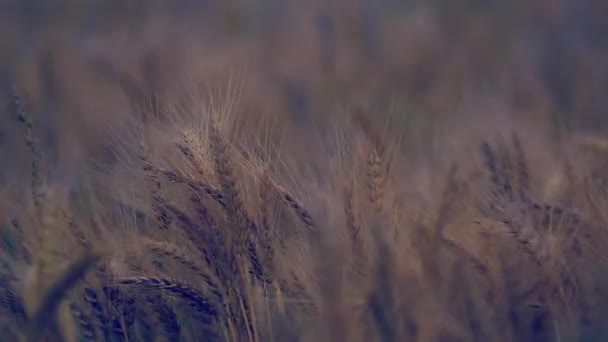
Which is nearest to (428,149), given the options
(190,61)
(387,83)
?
(387,83)

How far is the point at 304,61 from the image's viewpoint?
3111mm

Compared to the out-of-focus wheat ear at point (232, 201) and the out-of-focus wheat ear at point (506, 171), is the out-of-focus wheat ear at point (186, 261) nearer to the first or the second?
the out-of-focus wheat ear at point (232, 201)

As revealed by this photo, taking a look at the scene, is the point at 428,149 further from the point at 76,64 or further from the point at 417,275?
the point at 76,64

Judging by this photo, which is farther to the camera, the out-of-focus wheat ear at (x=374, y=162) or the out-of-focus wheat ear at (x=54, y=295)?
the out-of-focus wheat ear at (x=374, y=162)

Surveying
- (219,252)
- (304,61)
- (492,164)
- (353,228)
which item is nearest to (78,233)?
(219,252)

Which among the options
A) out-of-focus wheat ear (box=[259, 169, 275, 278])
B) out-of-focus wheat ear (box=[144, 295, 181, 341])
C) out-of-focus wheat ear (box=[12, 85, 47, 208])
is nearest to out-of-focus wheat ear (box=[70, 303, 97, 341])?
out-of-focus wheat ear (box=[144, 295, 181, 341])

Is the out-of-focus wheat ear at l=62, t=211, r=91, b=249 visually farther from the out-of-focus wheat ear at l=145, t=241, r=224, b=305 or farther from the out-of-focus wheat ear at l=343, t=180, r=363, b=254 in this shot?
the out-of-focus wheat ear at l=343, t=180, r=363, b=254

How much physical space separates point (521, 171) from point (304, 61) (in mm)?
1882

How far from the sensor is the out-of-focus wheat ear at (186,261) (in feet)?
3.80

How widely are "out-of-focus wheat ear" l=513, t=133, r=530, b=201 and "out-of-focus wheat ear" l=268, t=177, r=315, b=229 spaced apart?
1.33ft

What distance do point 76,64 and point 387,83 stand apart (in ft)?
4.37

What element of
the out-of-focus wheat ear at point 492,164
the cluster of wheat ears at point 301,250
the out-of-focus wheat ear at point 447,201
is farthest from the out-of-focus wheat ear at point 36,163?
the out-of-focus wheat ear at point 492,164

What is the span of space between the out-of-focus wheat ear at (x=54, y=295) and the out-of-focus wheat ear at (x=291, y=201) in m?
0.38

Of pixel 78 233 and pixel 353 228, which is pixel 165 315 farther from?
pixel 353 228
